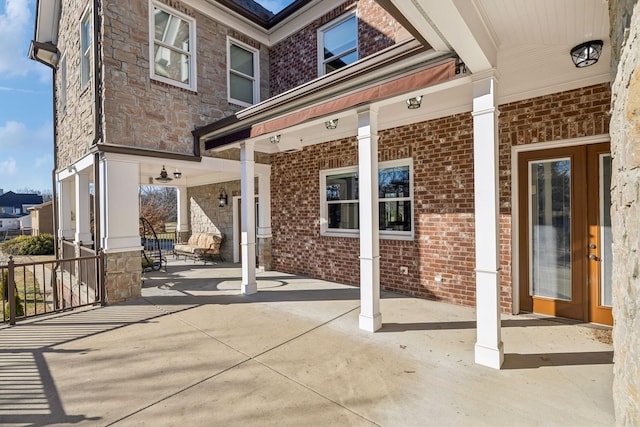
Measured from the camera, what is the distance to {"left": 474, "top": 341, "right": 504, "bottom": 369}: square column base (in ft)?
10.5

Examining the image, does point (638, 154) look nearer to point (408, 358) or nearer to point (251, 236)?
point (408, 358)

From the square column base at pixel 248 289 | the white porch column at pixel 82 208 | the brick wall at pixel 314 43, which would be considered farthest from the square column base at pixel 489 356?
the white porch column at pixel 82 208

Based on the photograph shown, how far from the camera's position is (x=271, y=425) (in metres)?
2.46

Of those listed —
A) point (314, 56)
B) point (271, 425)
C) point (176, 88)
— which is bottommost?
point (271, 425)

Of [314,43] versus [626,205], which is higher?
[314,43]

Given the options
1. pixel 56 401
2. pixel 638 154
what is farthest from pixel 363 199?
pixel 56 401

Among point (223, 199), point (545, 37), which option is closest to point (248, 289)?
point (223, 199)

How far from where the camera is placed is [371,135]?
4.20 metres

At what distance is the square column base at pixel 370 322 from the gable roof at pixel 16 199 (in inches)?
2770

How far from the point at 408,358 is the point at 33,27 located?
13569 millimetres

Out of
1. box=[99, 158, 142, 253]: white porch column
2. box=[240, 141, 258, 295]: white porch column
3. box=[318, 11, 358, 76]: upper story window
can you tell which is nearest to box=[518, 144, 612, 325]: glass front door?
box=[318, 11, 358, 76]: upper story window

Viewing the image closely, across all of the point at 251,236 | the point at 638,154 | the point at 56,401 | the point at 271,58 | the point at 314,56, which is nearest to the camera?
the point at 638,154

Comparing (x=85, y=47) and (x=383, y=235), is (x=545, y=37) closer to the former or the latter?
(x=383, y=235)

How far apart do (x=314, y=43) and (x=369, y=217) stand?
541 cm
